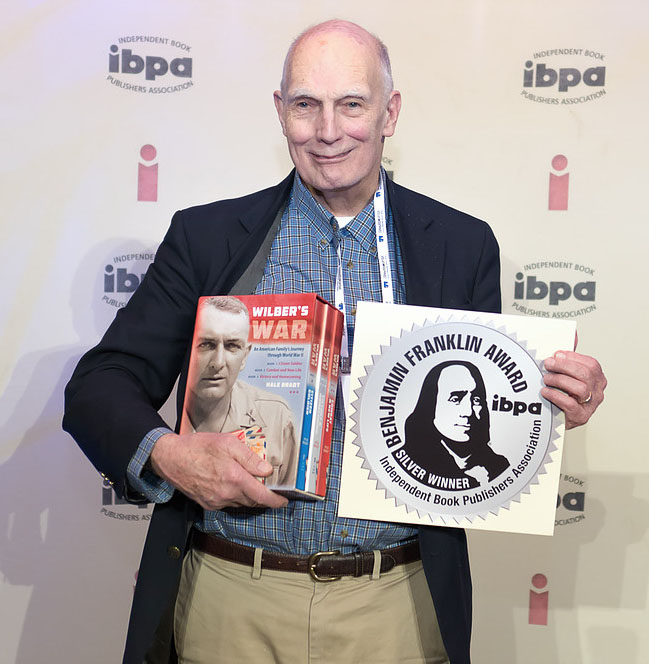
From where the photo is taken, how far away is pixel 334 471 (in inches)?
61.5

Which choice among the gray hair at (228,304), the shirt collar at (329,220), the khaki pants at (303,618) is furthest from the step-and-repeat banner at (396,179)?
the gray hair at (228,304)

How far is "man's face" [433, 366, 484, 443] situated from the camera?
4.87ft

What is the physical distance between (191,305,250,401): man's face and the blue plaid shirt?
11 centimetres

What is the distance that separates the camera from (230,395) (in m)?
1.44

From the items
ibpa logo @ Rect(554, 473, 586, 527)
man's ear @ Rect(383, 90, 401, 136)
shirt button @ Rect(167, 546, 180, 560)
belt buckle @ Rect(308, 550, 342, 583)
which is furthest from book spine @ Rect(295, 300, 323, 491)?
ibpa logo @ Rect(554, 473, 586, 527)

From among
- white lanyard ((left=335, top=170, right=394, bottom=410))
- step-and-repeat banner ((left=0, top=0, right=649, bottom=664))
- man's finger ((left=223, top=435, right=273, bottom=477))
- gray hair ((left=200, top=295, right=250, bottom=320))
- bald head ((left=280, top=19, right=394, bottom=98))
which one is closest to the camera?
man's finger ((left=223, top=435, right=273, bottom=477))

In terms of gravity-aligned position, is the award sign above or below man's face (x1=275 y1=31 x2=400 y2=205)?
below

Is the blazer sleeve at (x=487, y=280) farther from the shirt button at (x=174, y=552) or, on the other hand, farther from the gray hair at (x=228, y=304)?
the shirt button at (x=174, y=552)

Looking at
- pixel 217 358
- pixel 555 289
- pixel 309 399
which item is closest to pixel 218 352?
pixel 217 358

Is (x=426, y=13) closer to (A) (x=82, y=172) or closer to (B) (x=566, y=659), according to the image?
(A) (x=82, y=172)

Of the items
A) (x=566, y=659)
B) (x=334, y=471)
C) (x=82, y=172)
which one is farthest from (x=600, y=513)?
(x=82, y=172)

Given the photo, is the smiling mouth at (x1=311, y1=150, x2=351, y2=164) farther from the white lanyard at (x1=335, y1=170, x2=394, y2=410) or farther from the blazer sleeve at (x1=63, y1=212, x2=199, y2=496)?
the blazer sleeve at (x1=63, y1=212, x2=199, y2=496)

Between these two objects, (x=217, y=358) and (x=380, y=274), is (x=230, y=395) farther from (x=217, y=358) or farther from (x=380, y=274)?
(x=380, y=274)

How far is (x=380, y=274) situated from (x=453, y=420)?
14.1 inches
